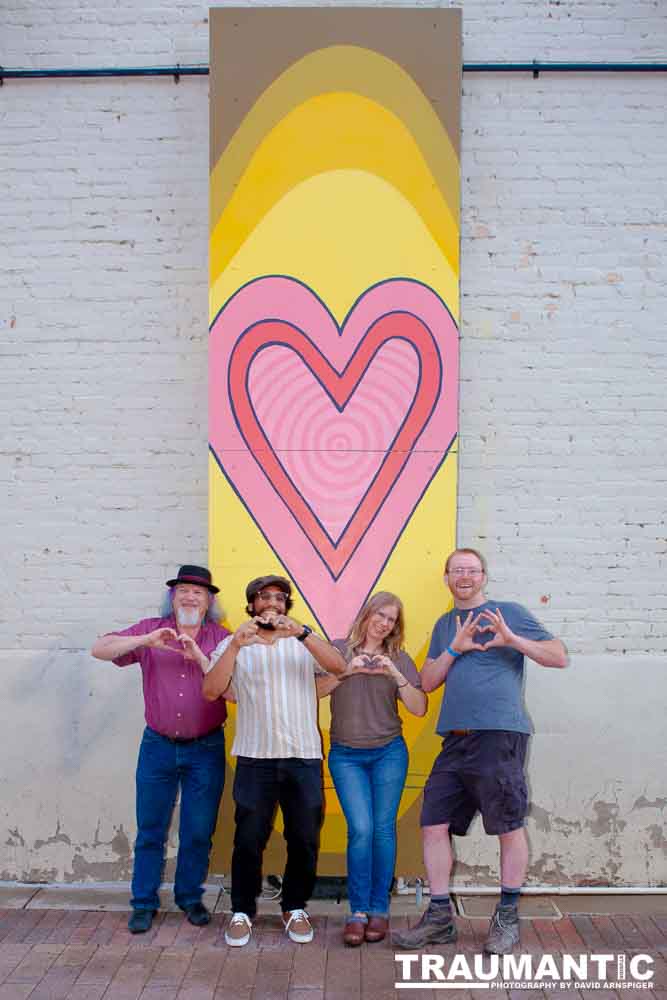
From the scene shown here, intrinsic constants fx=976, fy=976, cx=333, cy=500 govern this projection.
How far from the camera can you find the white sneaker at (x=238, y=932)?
186 inches

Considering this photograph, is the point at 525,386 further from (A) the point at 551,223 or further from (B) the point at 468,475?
(A) the point at 551,223

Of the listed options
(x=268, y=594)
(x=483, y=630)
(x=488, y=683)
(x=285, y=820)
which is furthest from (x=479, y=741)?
(x=268, y=594)

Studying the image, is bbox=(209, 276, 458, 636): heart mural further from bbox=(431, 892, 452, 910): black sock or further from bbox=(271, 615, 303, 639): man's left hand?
bbox=(431, 892, 452, 910): black sock

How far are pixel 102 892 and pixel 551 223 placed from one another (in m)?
4.64

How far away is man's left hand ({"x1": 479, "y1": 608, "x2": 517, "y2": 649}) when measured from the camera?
15.4 ft

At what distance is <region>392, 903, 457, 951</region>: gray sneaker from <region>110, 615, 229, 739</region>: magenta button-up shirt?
54.6 inches

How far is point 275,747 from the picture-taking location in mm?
4742

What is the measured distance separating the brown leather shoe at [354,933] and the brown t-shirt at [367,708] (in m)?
0.85

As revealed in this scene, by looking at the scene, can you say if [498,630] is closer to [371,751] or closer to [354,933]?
[371,751]

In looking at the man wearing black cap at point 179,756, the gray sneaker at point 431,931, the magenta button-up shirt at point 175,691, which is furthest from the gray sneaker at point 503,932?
the magenta button-up shirt at point 175,691

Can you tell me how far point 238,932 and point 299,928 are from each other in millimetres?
297

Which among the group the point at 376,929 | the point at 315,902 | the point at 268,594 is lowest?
the point at 315,902

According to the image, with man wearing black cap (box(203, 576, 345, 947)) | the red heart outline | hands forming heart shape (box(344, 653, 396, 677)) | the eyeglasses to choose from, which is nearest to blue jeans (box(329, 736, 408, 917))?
man wearing black cap (box(203, 576, 345, 947))

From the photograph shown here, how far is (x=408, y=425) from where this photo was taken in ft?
17.9
